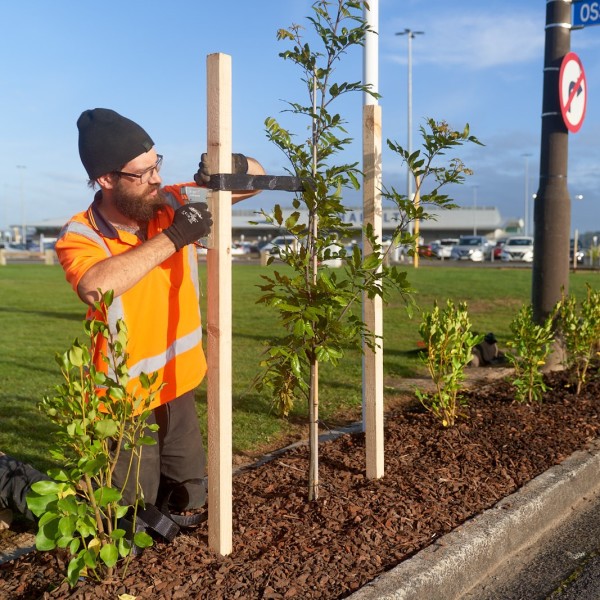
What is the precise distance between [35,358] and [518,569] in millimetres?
7372

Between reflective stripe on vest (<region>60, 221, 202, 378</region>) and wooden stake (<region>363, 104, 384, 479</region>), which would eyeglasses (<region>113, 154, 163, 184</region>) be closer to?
reflective stripe on vest (<region>60, 221, 202, 378</region>)

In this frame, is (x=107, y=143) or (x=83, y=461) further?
(x=107, y=143)

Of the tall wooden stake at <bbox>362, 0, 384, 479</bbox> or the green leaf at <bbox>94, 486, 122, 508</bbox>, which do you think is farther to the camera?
the tall wooden stake at <bbox>362, 0, 384, 479</bbox>

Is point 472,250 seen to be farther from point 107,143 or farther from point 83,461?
point 83,461

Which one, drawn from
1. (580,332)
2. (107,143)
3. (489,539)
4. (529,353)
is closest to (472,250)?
(580,332)

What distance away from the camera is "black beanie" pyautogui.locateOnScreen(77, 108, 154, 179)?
350 centimetres

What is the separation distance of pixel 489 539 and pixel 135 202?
7.36 ft

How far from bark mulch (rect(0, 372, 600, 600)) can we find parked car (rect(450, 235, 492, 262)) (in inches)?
1838

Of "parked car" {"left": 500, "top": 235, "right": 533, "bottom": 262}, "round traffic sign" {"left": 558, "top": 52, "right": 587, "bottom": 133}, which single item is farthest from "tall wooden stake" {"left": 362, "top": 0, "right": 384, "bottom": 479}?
"parked car" {"left": 500, "top": 235, "right": 533, "bottom": 262}

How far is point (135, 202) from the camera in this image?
3.58 meters

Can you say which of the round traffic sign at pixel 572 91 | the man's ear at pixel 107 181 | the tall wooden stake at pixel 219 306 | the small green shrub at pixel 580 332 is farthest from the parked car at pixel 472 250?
the tall wooden stake at pixel 219 306

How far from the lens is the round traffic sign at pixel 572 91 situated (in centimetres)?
775

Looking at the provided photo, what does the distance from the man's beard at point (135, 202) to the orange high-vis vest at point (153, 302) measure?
94 mm

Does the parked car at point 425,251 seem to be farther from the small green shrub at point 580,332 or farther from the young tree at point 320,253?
the small green shrub at point 580,332
